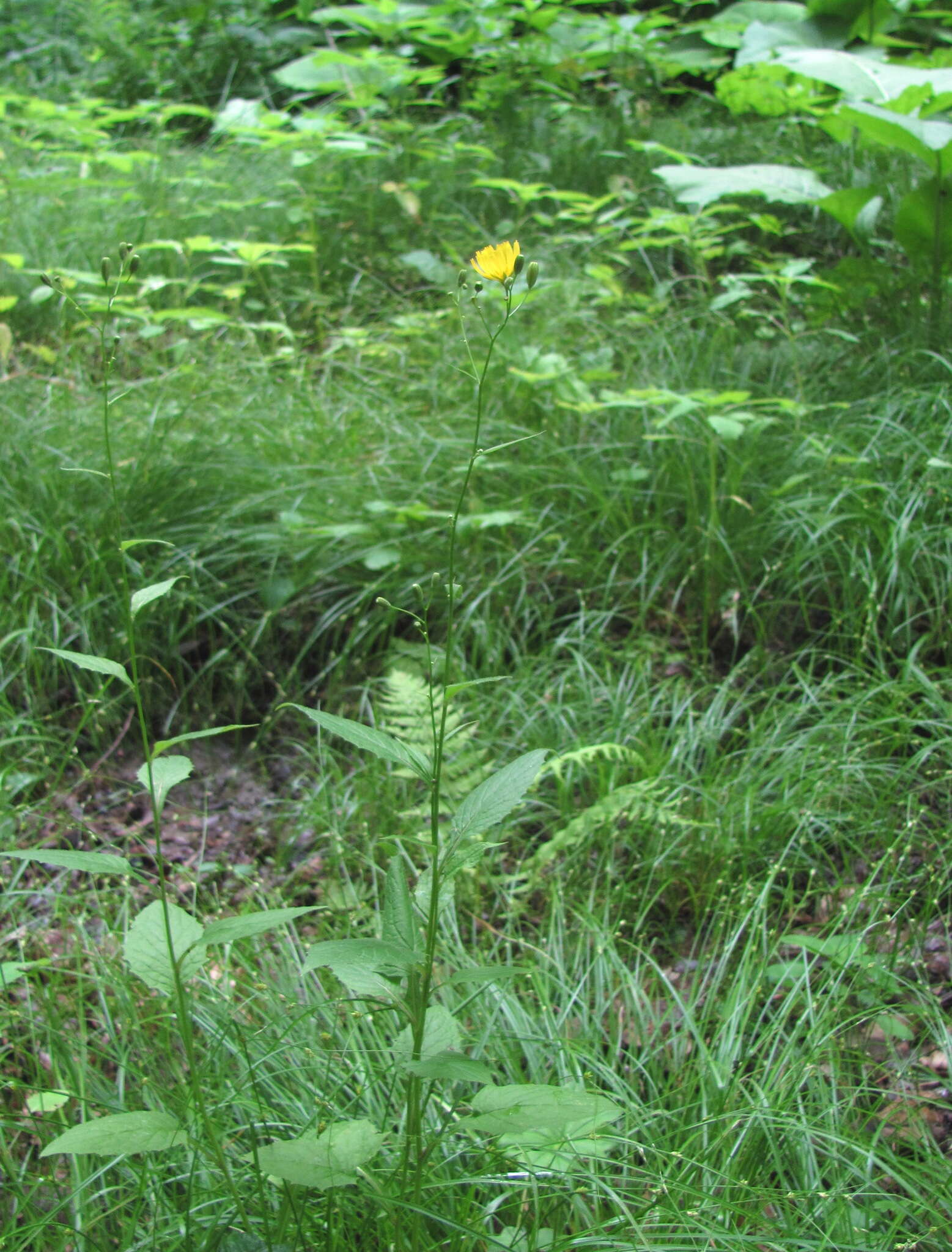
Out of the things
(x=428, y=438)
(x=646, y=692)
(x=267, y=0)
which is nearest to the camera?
(x=646, y=692)

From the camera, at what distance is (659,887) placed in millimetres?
1778

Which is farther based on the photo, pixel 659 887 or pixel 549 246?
pixel 549 246

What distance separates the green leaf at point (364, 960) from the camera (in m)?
0.83

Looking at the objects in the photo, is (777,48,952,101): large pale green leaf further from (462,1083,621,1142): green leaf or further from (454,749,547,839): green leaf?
(462,1083,621,1142): green leaf

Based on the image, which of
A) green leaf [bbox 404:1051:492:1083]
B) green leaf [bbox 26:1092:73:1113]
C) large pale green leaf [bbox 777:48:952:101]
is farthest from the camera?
large pale green leaf [bbox 777:48:952:101]

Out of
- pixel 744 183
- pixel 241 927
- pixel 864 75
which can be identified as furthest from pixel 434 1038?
pixel 864 75

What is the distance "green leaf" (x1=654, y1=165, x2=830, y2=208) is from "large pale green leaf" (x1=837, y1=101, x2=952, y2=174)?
32 cm

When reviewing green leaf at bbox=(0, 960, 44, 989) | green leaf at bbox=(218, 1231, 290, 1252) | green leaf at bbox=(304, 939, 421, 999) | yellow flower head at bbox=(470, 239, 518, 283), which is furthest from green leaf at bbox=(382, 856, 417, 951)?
green leaf at bbox=(0, 960, 44, 989)

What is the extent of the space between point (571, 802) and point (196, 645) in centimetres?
111

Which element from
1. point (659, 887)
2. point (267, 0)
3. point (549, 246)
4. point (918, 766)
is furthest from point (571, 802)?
point (267, 0)

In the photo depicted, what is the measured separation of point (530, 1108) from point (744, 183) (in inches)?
123

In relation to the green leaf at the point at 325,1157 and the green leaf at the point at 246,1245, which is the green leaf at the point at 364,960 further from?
the green leaf at the point at 246,1245

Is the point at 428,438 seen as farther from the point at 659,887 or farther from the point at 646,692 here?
the point at 659,887

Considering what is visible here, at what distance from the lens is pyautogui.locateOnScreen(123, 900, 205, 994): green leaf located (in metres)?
0.96
